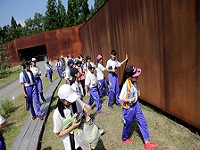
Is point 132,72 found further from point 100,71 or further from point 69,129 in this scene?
point 100,71

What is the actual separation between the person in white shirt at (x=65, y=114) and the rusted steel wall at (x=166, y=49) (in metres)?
2.56

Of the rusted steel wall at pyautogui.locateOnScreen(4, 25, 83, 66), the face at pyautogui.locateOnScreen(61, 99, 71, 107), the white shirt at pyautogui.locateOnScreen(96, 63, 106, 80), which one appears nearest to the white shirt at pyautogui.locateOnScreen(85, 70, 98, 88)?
the white shirt at pyautogui.locateOnScreen(96, 63, 106, 80)

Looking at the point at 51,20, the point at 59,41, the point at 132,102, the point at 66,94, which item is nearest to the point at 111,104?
the point at 132,102

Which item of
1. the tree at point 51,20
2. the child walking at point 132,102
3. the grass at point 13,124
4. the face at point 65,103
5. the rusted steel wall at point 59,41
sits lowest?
the grass at point 13,124

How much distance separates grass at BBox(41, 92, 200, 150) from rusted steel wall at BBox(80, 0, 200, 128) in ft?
1.01

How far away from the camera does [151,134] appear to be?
4203mm

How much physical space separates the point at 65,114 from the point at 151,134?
8.35 feet

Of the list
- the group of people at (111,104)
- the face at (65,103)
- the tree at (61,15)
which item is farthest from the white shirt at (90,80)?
the tree at (61,15)

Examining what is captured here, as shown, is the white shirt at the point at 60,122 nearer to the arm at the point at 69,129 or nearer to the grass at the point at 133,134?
the arm at the point at 69,129

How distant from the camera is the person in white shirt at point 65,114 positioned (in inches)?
94.0

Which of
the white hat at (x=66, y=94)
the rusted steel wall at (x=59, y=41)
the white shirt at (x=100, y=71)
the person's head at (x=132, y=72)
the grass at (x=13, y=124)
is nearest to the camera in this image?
the white hat at (x=66, y=94)

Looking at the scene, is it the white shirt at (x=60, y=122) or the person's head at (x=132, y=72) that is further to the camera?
the person's head at (x=132, y=72)

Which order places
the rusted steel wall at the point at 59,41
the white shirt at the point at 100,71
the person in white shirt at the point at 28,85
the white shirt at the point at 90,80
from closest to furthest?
the white shirt at the point at 90,80, the person in white shirt at the point at 28,85, the white shirt at the point at 100,71, the rusted steel wall at the point at 59,41

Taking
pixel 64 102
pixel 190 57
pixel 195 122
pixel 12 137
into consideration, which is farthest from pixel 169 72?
pixel 12 137
